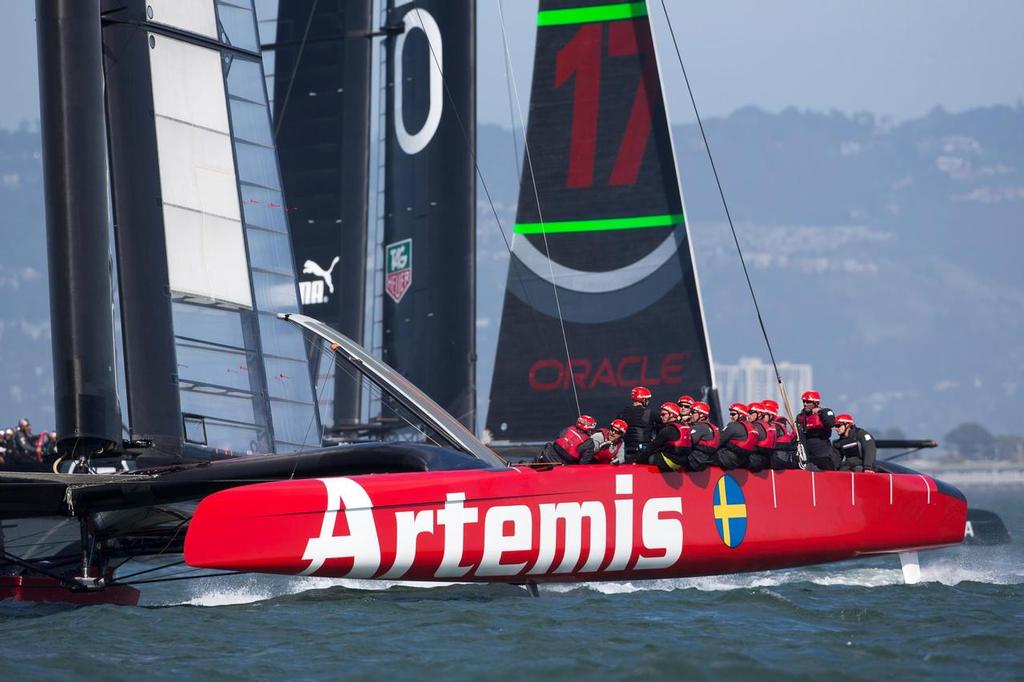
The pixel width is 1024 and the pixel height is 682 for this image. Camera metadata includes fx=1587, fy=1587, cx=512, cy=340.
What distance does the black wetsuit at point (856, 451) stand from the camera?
30.5 ft

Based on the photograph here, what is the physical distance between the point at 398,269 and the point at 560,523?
22.4 feet

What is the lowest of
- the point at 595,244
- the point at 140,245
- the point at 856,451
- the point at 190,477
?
the point at 856,451

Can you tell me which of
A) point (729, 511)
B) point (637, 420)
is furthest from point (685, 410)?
point (637, 420)

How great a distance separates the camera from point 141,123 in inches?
352

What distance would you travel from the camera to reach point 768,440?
8562 millimetres

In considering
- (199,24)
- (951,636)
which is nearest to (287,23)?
(199,24)

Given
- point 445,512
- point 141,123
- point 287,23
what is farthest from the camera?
point 287,23

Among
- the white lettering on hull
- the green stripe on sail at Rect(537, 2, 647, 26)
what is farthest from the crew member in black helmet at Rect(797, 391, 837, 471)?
the green stripe on sail at Rect(537, 2, 647, 26)

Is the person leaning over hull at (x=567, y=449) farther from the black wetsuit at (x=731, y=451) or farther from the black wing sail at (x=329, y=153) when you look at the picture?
the black wing sail at (x=329, y=153)

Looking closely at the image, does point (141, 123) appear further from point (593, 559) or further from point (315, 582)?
point (593, 559)

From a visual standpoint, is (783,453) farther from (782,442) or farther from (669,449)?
A: (669,449)

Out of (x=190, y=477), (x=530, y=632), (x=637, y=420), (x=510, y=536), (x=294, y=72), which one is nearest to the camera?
(x=530, y=632)

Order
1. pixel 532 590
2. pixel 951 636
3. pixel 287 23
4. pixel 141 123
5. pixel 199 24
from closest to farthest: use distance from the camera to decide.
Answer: pixel 951 636, pixel 532 590, pixel 141 123, pixel 199 24, pixel 287 23

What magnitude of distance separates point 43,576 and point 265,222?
253 cm
